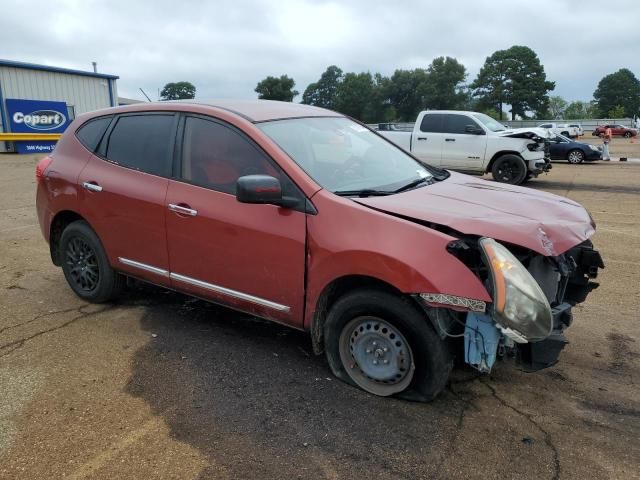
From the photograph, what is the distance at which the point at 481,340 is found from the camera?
2865mm

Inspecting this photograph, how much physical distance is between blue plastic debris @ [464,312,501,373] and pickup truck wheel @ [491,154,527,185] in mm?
11363

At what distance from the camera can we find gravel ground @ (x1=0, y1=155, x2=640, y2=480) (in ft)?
8.75

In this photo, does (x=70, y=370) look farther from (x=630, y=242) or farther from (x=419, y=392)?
(x=630, y=242)

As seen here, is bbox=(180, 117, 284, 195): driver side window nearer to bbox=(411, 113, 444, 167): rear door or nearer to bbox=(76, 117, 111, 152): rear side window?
bbox=(76, 117, 111, 152): rear side window

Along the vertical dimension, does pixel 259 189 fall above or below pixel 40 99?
below


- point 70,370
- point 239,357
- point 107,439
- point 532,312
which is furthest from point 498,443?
point 70,370

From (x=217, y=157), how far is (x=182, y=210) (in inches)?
17.9

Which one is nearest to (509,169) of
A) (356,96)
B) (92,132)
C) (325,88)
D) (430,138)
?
(430,138)

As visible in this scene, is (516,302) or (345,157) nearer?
(516,302)

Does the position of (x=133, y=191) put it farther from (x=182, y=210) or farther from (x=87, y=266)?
(x=87, y=266)

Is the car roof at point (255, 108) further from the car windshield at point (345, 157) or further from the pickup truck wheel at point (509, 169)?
the pickup truck wheel at point (509, 169)

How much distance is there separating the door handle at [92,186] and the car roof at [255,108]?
0.69m

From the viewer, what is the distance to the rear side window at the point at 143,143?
161 inches

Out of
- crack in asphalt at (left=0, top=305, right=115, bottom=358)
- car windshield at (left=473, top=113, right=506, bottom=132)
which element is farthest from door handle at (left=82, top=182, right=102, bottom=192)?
car windshield at (left=473, top=113, right=506, bottom=132)
